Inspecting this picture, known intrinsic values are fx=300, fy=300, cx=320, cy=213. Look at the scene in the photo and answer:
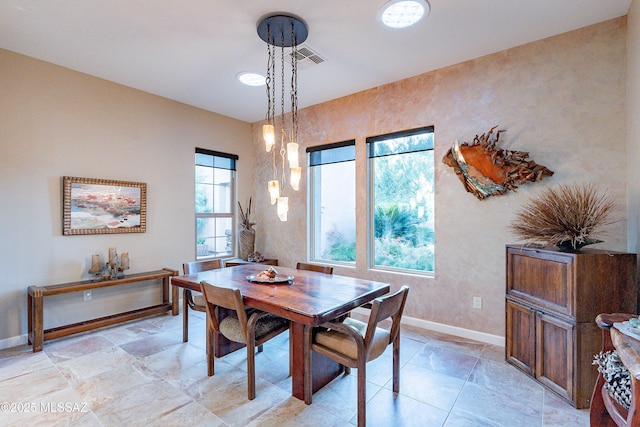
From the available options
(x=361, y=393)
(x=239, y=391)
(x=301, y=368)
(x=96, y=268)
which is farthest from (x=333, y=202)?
(x=96, y=268)

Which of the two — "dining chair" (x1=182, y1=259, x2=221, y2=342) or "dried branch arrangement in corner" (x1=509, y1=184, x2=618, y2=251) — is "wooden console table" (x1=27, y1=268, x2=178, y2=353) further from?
"dried branch arrangement in corner" (x1=509, y1=184, x2=618, y2=251)

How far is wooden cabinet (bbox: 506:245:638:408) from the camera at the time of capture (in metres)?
1.96

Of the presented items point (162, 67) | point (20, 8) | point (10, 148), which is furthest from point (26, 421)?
point (162, 67)

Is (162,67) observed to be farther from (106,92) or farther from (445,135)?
(445,135)

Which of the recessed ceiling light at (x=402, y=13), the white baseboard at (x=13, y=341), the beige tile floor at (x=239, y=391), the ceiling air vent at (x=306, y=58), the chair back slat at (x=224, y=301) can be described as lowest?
the beige tile floor at (x=239, y=391)

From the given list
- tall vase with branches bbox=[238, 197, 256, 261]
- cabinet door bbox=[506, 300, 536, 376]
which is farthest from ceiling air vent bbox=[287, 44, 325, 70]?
cabinet door bbox=[506, 300, 536, 376]

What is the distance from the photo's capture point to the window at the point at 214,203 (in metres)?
4.53

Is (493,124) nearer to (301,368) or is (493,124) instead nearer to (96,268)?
(301,368)

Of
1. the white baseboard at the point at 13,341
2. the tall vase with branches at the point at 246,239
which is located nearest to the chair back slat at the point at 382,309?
the tall vase with branches at the point at 246,239

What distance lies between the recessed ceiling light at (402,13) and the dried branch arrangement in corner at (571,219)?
1.74 m

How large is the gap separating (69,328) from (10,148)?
190 centimetres

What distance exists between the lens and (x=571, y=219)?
212cm

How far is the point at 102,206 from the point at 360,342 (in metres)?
3.38

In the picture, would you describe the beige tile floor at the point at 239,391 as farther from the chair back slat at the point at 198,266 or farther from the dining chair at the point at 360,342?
the chair back slat at the point at 198,266
